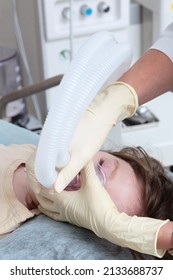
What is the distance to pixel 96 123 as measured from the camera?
1.07 meters

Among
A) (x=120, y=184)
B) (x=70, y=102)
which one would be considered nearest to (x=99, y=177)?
(x=120, y=184)

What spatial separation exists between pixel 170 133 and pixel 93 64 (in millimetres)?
1105

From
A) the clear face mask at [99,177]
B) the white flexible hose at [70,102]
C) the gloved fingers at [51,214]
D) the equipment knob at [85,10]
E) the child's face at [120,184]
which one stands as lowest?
the gloved fingers at [51,214]

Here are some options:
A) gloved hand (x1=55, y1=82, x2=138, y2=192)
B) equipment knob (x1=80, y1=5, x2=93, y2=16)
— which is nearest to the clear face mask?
gloved hand (x1=55, y1=82, x2=138, y2=192)

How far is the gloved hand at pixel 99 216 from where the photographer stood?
953mm

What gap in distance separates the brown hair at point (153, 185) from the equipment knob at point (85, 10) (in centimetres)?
83

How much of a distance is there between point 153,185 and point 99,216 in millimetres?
281

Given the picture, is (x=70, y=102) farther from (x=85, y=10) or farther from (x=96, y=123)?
(x=85, y=10)

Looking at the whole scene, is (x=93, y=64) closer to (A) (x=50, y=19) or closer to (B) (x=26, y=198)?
(B) (x=26, y=198)

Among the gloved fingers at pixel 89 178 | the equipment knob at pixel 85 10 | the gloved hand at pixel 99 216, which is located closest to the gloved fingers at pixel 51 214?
the gloved hand at pixel 99 216

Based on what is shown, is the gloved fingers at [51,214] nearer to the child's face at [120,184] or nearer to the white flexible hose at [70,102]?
the child's face at [120,184]

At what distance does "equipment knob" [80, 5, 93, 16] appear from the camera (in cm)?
200

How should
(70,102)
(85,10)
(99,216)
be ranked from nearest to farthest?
(70,102), (99,216), (85,10)
